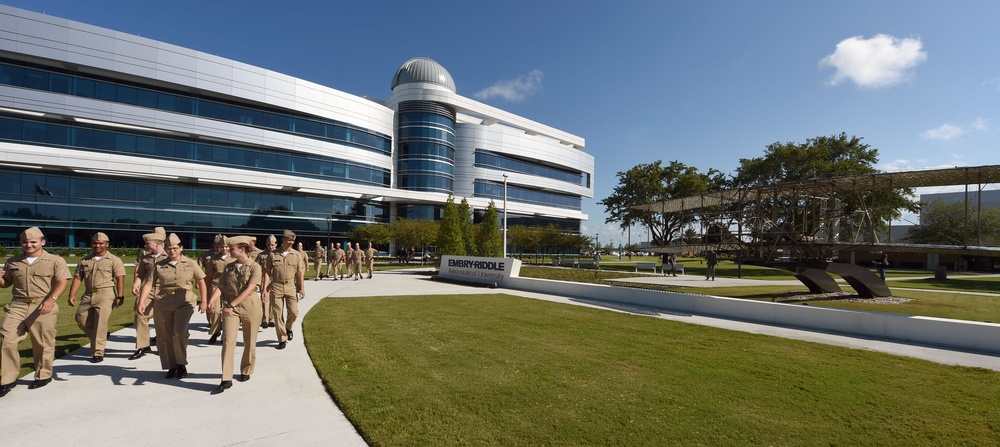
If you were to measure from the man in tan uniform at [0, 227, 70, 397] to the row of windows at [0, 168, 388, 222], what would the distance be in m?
42.1

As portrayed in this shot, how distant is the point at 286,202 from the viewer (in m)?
45.5

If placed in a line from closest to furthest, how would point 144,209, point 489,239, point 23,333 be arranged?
point 23,333, point 489,239, point 144,209

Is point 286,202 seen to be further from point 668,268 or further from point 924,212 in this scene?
point 924,212

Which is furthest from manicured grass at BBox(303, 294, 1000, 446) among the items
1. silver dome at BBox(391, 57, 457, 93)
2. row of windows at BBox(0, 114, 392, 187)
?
silver dome at BBox(391, 57, 457, 93)

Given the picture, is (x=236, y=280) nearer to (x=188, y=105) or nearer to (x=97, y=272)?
(x=97, y=272)

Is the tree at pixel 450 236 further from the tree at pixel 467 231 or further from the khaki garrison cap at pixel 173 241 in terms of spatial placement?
the khaki garrison cap at pixel 173 241

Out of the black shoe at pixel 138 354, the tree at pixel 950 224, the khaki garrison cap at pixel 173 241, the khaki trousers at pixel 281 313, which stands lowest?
the black shoe at pixel 138 354

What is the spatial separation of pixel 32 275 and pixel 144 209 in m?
42.5

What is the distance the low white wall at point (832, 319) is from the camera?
895 cm

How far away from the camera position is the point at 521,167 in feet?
223

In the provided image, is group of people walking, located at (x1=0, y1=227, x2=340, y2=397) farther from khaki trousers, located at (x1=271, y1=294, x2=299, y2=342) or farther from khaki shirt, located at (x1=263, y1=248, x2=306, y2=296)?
khaki shirt, located at (x1=263, y1=248, x2=306, y2=296)

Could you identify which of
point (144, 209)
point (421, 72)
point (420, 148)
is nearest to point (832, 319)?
point (144, 209)

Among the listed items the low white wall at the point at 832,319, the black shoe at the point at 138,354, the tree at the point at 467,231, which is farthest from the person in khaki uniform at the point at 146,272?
the tree at the point at 467,231

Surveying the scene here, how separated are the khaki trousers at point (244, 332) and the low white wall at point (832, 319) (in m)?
12.1
